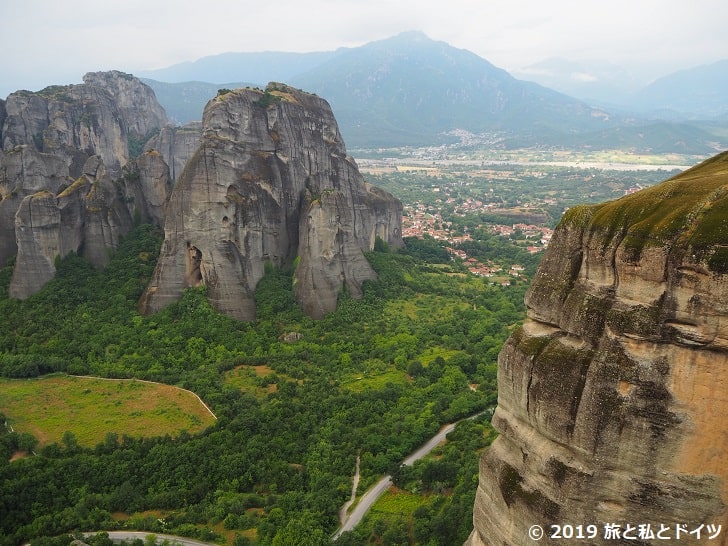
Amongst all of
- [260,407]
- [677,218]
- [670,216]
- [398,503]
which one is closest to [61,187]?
[260,407]

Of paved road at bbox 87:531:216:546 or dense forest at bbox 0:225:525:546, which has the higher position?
dense forest at bbox 0:225:525:546

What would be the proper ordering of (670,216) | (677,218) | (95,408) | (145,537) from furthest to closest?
1. (95,408)
2. (145,537)
3. (670,216)
4. (677,218)

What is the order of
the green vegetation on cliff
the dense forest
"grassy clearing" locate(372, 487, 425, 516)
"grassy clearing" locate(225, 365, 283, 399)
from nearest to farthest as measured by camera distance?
1. the green vegetation on cliff
2. the dense forest
3. "grassy clearing" locate(372, 487, 425, 516)
4. "grassy clearing" locate(225, 365, 283, 399)

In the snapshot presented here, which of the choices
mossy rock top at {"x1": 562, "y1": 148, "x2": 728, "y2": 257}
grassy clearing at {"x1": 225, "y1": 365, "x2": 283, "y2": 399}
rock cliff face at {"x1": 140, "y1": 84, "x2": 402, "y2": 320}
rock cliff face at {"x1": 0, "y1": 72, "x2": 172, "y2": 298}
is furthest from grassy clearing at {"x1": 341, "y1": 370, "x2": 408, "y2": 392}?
mossy rock top at {"x1": 562, "y1": 148, "x2": 728, "y2": 257}

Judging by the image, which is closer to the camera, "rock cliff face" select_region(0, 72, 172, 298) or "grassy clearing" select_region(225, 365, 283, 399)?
"grassy clearing" select_region(225, 365, 283, 399)

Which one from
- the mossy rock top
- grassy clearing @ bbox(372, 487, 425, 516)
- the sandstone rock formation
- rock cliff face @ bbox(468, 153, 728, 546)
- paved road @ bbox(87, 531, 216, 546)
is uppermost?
the sandstone rock formation

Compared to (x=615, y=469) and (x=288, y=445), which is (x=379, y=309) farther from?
(x=615, y=469)

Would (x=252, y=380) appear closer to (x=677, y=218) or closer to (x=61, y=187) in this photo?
(x=61, y=187)

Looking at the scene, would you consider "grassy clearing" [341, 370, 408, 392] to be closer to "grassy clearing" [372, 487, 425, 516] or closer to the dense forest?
the dense forest
